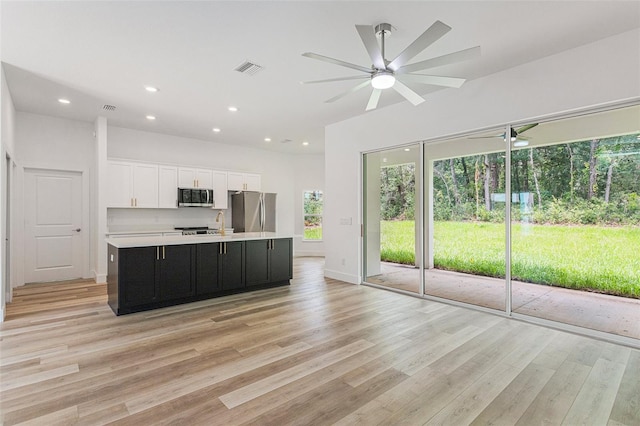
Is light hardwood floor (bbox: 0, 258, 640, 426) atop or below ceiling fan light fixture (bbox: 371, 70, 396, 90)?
below

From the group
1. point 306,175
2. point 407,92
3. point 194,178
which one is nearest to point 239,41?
point 407,92

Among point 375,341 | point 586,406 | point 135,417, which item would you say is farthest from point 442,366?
point 135,417

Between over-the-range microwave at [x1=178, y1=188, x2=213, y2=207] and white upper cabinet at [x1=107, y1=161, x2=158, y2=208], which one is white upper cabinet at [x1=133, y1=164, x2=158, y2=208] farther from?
over-the-range microwave at [x1=178, y1=188, x2=213, y2=207]

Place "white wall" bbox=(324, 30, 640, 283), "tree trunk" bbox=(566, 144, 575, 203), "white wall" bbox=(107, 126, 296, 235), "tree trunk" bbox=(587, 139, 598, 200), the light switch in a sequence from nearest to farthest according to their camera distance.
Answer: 1. "white wall" bbox=(324, 30, 640, 283)
2. "tree trunk" bbox=(587, 139, 598, 200)
3. "tree trunk" bbox=(566, 144, 575, 203)
4. the light switch
5. "white wall" bbox=(107, 126, 296, 235)

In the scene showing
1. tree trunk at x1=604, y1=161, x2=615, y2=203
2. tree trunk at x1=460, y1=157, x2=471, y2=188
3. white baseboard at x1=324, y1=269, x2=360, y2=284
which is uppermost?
tree trunk at x1=460, y1=157, x2=471, y2=188

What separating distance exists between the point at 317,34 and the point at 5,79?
4.00 m

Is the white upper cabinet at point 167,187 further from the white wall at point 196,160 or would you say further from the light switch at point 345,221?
the light switch at point 345,221

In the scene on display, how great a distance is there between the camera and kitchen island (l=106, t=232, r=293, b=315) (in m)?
3.83

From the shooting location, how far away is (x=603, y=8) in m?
2.60

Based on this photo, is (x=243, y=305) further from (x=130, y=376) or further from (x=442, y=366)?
(x=442, y=366)

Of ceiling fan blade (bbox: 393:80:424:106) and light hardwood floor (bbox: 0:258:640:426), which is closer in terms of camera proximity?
light hardwood floor (bbox: 0:258:640:426)

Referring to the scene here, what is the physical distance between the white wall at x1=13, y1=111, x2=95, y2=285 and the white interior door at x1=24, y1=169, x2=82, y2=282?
10 centimetres

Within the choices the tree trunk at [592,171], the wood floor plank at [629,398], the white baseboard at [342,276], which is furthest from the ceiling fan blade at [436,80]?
the white baseboard at [342,276]

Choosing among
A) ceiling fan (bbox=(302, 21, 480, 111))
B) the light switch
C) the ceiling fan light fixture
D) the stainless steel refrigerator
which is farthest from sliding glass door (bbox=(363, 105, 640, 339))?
the stainless steel refrigerator
